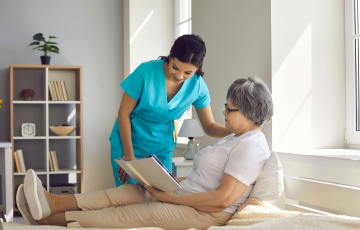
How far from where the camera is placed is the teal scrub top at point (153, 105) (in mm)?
1725

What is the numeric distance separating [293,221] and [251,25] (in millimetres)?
1607

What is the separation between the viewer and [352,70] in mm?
2268

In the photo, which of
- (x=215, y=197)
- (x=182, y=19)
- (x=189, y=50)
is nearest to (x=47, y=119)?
(x=182, y=19)

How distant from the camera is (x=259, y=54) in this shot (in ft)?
7.50

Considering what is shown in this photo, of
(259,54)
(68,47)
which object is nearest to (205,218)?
(259,54)

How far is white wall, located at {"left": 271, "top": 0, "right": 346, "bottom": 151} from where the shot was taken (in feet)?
7.25

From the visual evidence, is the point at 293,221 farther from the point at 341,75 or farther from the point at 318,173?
the point at 341,75

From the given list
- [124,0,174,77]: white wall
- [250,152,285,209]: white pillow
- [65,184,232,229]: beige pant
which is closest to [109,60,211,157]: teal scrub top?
[65,184,232,229]: beige pant

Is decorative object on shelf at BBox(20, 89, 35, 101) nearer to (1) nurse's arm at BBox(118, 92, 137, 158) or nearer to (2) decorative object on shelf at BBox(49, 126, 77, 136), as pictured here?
(2) decorative object on shelf at BBox(49, 126, 77, 136)

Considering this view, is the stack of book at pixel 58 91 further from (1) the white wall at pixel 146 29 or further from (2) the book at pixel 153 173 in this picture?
(2) the book at pixel 153 173

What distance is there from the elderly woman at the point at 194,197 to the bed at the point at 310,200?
0.27ft

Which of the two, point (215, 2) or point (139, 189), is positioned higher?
point (215, 2)

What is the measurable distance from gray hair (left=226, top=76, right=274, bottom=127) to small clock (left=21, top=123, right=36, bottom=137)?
272 cm

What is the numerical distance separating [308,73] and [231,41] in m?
0.61
